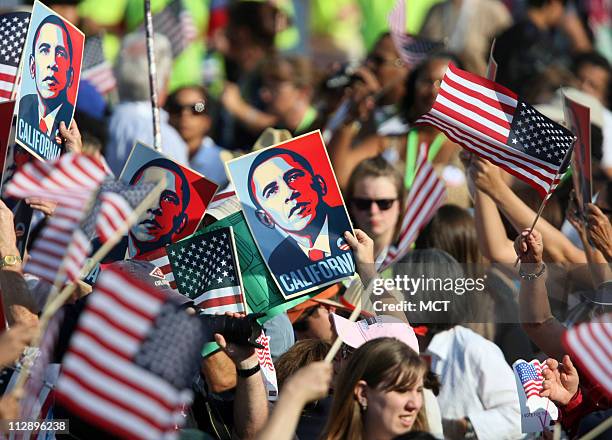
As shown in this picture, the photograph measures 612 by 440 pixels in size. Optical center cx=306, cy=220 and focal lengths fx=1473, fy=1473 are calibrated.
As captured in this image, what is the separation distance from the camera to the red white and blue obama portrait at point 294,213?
6613mm

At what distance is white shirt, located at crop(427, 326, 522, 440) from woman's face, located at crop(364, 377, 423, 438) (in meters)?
1.33

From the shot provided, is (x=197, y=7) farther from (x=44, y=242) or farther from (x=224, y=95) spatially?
(x=44, y=242)

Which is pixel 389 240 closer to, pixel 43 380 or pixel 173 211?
pixel 173 211

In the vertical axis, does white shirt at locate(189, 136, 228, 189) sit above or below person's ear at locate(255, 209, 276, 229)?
below

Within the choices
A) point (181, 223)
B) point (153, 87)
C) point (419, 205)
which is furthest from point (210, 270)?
point (153, 87)

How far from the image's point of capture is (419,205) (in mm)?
7566

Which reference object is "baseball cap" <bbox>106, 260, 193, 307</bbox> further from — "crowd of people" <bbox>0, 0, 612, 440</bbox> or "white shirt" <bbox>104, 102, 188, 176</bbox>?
"white shirt" <bbox>104, 102, 188, 176</bbox>

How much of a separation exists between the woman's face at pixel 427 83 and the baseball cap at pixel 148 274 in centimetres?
343

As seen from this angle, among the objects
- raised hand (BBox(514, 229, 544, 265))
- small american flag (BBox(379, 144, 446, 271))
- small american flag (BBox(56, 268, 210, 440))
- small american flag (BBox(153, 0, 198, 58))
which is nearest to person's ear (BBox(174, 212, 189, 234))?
small american flag (BBox(379, 144, 446, 271))

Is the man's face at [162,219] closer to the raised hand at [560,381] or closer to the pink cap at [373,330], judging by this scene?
the pink cap at [373,330]

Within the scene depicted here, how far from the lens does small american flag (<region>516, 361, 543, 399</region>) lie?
6.21m

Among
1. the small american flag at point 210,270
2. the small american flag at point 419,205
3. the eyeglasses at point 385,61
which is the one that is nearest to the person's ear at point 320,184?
the small american flag at point 210,270

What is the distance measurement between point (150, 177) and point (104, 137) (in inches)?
106

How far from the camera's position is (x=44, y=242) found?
17.4ft
